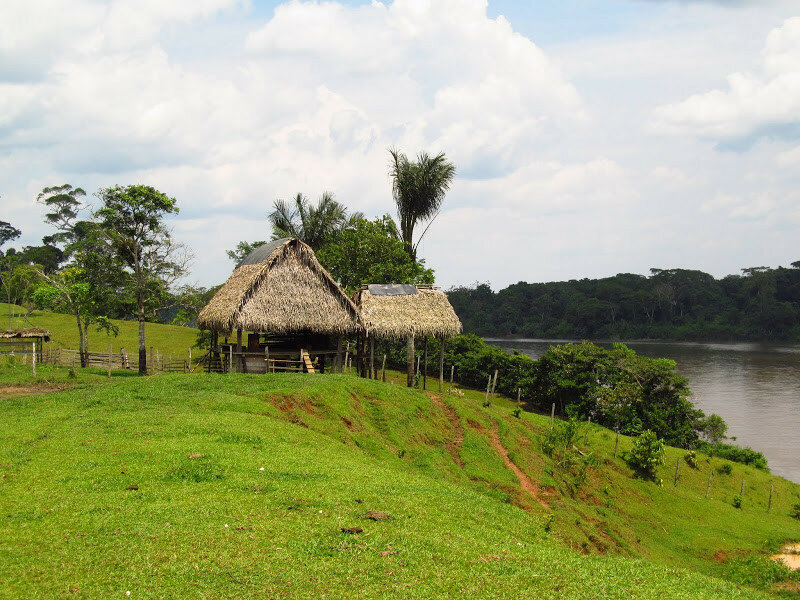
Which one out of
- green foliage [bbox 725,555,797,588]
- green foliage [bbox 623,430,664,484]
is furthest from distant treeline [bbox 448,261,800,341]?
green foliage [bbox 725,555,797,588]

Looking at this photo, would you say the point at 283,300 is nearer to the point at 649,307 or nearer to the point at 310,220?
the point at 310,220

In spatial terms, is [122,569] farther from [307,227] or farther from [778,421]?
[778,421]

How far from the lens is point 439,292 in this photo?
28.2 m

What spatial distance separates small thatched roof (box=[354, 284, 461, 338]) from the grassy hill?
4.37 metres

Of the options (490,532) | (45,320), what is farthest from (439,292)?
(45,320)

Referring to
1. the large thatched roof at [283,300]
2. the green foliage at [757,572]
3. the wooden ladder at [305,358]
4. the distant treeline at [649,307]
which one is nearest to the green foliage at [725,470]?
the green foliage at [757,572]

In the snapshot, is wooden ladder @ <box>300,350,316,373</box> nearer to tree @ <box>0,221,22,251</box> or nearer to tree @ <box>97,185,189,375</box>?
tree @ <box>97,185,189,375</box>

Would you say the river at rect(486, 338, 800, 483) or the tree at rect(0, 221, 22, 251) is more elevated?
the tree at rect(0, 221, 22, 251)

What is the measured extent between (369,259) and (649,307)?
82300mm

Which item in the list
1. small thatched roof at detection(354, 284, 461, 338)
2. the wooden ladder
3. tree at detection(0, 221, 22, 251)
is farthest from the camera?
tree at detection(0, 221, 22, 251)

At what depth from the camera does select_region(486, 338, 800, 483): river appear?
3422cm

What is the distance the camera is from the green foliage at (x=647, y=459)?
23.6 m

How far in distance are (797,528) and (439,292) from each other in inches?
640

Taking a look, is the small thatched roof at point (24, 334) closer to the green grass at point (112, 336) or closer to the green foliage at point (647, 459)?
the green grass at point (112, 336)
